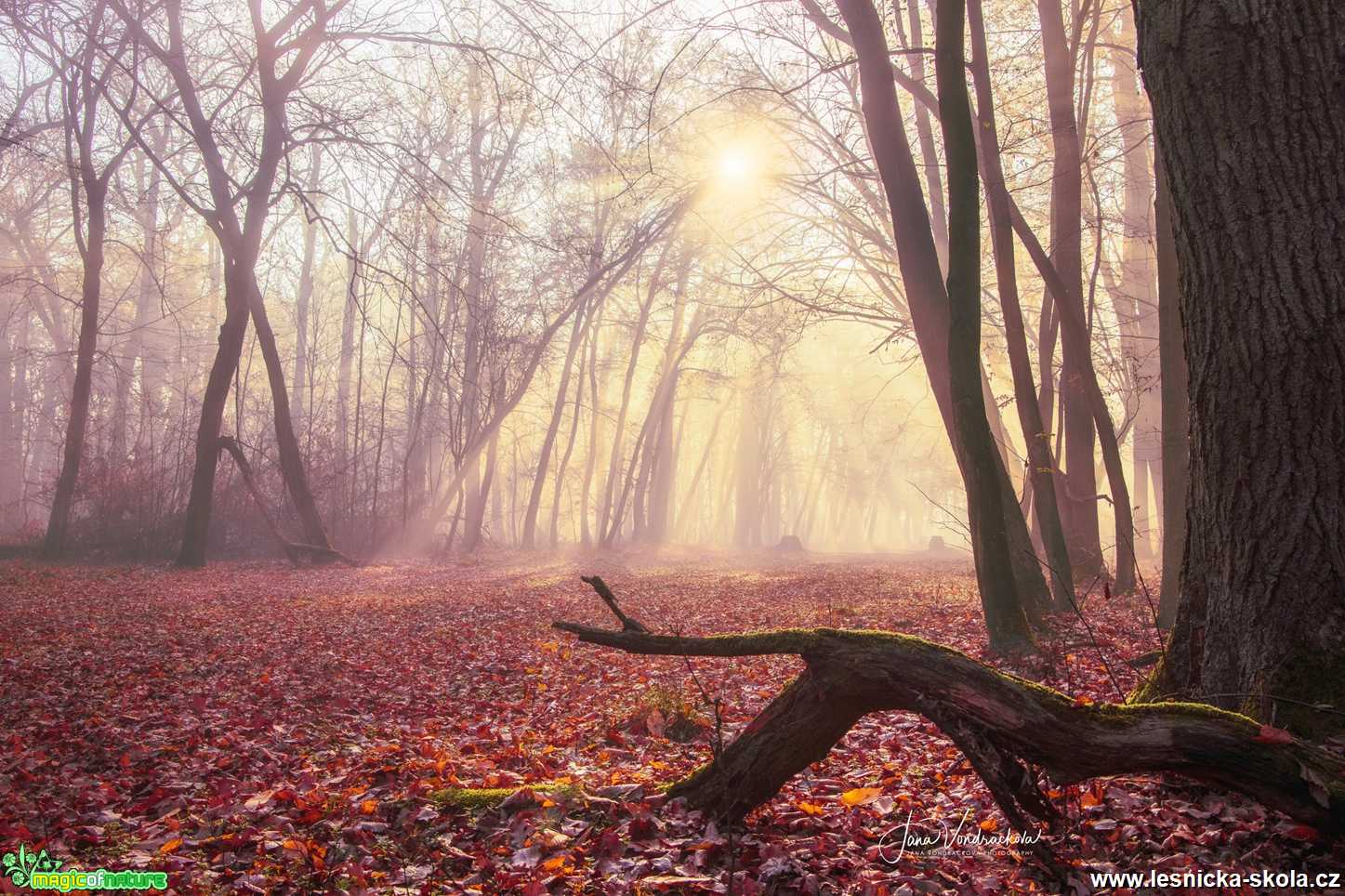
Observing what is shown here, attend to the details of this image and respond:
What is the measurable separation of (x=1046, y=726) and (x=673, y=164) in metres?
17.1

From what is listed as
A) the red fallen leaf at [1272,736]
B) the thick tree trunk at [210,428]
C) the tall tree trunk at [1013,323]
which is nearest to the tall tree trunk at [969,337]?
the tall tree trunk at [1013,323]

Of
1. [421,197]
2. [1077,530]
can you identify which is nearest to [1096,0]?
[1077,530]

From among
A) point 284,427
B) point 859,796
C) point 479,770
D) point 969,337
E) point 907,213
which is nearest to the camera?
point 859,796

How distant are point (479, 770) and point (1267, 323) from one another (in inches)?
168

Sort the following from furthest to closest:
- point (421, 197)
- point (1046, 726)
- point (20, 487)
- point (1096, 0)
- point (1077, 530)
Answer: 1. point (20, 487)
2. point (421, 197)
3. point (1077, 530)
4. point (1096, 0)
5. point (1046, 726)

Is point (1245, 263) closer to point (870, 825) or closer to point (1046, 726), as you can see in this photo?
point (1046, 726)

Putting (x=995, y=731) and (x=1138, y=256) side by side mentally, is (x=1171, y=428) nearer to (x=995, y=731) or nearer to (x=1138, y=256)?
(x=995, y=731)

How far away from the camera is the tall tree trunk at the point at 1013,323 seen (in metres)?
8.37

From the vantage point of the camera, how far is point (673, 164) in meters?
18.2

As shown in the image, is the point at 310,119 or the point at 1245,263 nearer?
the point at 1245,263

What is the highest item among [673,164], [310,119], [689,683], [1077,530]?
[673,164]

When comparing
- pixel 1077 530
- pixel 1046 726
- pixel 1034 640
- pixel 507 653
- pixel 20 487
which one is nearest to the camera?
pixel 1046 726

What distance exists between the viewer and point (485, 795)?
382cm

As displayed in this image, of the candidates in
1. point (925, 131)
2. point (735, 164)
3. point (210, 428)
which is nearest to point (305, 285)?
point (210, 428)
